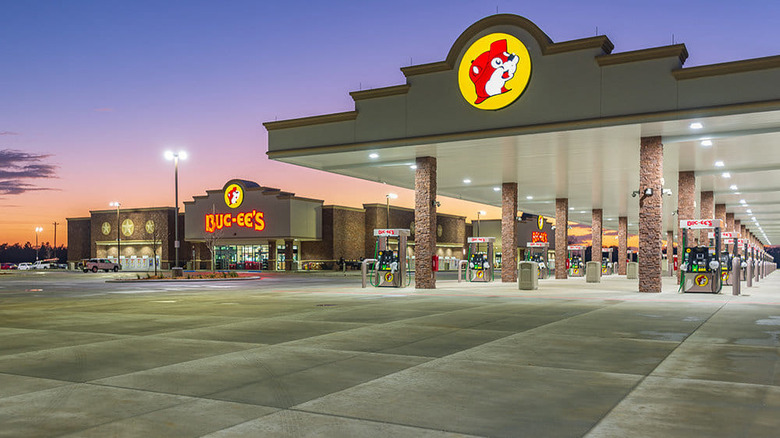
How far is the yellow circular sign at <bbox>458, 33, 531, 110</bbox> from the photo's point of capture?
25.0 meters

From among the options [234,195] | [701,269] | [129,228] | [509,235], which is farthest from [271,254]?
[701,269]

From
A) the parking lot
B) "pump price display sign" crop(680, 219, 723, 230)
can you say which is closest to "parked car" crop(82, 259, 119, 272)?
the parking lot

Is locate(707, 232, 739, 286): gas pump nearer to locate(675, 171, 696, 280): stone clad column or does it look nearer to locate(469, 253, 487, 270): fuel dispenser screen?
locate(675, 171, 696, 280): stone clad column

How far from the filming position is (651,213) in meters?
26.1

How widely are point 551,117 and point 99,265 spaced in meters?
62.6

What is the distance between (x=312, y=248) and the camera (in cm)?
6988

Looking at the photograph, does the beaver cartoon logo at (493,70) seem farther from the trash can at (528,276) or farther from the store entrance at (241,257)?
the store entrance at (241,257)

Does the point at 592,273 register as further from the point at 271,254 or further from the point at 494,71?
the point at 271,254

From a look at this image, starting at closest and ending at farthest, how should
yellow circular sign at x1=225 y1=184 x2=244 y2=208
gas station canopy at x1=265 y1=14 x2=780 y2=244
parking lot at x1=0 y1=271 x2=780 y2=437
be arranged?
parking lot at x1=0 y1=271 x2=780 y2=437 < gas station canopy at x1=265 y1=14 x2=780 y2=244 < yellow circular sign at x1=225 y1=184 x2=244 y2=208

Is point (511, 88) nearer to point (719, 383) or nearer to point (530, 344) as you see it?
point (530, 344)

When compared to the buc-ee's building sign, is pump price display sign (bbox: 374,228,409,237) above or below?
below

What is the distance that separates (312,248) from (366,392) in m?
62.8

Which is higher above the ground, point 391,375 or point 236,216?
point 236,216

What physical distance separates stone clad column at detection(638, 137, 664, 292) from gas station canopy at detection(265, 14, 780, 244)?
85 centimetres
